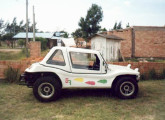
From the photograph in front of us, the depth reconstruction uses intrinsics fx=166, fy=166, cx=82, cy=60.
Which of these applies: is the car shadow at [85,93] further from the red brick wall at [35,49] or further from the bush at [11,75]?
the red brick wall at [35,49]

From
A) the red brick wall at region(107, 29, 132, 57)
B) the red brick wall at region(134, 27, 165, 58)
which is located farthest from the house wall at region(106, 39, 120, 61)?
the red brick wall at region(134, 27, 165, 58)

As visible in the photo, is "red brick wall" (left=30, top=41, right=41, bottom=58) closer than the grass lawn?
No

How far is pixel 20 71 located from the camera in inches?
275

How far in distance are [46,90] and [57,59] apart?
957mm

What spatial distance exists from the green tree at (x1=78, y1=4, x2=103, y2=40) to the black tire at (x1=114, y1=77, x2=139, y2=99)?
21062 millimetres

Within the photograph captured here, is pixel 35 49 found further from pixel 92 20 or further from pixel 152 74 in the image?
pixel 92 20

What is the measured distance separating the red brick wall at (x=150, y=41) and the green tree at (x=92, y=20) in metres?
8.75

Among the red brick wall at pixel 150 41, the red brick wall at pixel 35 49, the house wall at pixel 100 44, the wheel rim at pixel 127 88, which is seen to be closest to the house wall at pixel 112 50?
the house wall at pixel 100 44

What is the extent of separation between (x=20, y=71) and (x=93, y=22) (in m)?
19.8

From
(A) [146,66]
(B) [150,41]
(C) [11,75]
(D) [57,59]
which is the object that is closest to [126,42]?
(B) [150,41]

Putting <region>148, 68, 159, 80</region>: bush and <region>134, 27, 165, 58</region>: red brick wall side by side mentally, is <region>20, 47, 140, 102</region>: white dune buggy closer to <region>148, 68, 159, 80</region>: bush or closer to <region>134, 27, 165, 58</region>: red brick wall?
<region>148, 68, 159, 80</region>: bush

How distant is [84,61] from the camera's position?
5102 mm

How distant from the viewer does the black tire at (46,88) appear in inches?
185

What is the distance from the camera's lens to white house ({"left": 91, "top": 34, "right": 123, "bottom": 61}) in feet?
47.5
